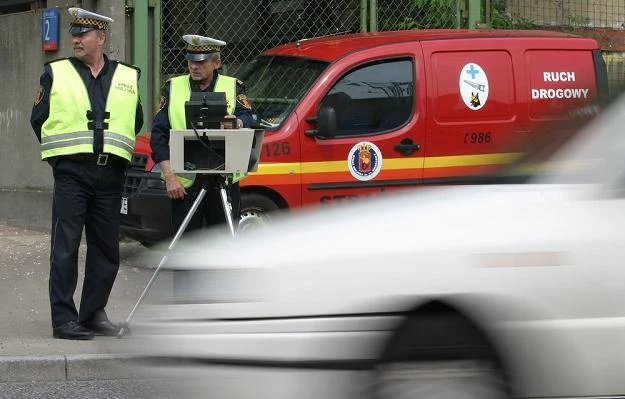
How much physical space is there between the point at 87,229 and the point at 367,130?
2829mm

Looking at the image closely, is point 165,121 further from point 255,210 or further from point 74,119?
point 255,210

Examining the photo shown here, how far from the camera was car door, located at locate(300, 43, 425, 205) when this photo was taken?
9602 millimetres

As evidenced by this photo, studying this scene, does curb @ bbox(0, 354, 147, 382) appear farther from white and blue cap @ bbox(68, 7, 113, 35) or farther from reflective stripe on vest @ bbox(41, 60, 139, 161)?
white and blue cap @ bbox(68, 7, 113, 35)

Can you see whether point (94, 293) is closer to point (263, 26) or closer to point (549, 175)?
point (549, 175)

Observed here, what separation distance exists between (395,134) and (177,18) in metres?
3.65

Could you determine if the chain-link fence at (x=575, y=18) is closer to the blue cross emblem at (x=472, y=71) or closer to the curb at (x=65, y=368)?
the blue cross emblem at (x=472, y=71)

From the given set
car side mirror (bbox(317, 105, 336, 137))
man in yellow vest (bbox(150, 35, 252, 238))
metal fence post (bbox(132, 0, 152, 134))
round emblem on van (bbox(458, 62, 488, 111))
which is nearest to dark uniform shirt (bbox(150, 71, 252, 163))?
man in yellow vest (bbox(150, 35, 252, 238))

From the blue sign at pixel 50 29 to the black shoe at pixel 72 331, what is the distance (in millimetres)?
4951

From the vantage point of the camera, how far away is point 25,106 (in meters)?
12.4

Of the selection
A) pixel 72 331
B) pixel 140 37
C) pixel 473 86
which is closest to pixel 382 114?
pixel 473 86

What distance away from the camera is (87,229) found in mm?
7777

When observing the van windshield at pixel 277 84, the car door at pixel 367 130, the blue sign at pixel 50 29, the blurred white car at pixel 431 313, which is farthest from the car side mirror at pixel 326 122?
the blurred white car at pixel 431 313

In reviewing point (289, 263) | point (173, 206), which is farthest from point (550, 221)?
point (173, 206)

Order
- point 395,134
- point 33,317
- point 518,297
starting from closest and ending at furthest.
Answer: point 518,297 → point 33,317 → point 395,134
